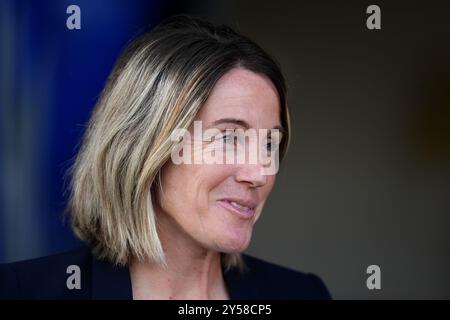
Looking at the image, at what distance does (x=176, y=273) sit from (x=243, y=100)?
1.54ft

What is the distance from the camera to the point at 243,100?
62.0 inches

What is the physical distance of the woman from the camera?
154 cm

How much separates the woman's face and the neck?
0.05m

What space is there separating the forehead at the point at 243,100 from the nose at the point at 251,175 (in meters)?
0.10

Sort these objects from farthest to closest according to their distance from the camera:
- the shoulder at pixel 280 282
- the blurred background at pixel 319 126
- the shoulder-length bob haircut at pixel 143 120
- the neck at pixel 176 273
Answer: the blurred background at pixel 319 126, the shoulder at pixel 280 282, the neck at pixel 176 273, the shoulder-length bob haircut at pixel 143 120

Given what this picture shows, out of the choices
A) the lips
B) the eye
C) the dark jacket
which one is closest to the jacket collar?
the dark jacket

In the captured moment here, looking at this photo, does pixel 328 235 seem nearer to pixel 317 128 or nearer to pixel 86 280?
pixel 317 128

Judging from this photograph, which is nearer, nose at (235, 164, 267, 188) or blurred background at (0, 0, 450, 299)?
nose at (235, 164, 267, 188)

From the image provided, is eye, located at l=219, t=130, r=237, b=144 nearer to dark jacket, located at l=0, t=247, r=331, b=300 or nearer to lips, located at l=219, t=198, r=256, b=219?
lips, located at l=219, t=198, r=256, b=219

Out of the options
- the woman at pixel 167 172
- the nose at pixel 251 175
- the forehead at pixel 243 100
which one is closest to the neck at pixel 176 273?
the woman at pixel 167 172

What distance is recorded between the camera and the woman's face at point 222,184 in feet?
5.10

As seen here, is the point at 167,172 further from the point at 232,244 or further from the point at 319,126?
the point at 319,126
